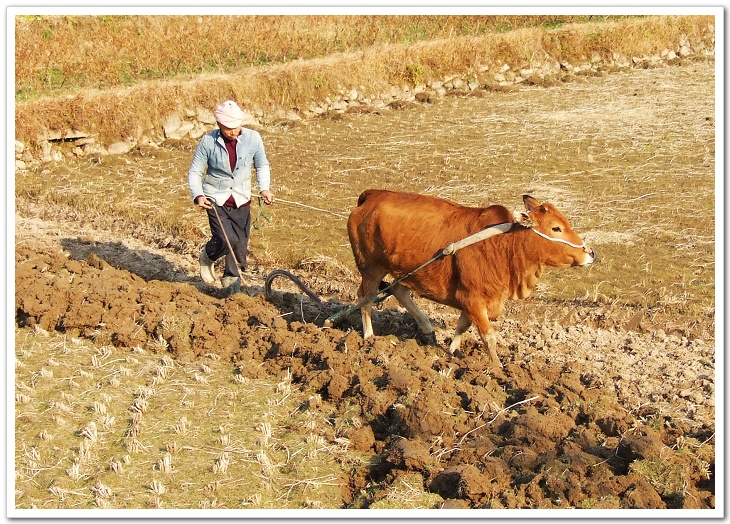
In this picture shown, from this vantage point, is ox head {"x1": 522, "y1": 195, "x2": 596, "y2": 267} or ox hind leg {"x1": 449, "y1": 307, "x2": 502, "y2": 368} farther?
ox hind leg {"x1": 449, "y1": 307, "x2": 502, "y2": 368}

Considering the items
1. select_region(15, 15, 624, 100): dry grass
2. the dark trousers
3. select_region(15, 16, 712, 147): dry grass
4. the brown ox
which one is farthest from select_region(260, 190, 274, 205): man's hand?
select_region(15, 15, 624, 100): dry grass

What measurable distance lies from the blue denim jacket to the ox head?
2.64 metres

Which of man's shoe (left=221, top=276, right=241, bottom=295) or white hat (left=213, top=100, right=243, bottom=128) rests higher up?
white hat (left=213, top=100, right=243, bottom=128)

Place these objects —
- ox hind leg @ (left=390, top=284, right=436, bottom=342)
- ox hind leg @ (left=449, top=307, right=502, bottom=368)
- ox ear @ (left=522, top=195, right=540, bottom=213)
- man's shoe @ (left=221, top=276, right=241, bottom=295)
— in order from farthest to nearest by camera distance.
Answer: man's shoe @ (left=221, top=276, right=241, bottom=295) < ox hind leg @ (left=390, top=284, right=436, bottom=342) < ox hind leg @ (left=449, top=307, right=502, bottom=368) < ox ear @ (left=522, top=195, right=540, bottom=213)

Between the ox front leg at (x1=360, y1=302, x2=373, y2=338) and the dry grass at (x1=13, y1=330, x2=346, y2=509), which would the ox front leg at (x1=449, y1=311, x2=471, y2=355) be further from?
the dry grass at (x1=13, y1=330, x2=346, y2=509)

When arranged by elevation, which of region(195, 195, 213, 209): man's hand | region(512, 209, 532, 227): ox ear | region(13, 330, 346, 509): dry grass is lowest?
region(13, 330, 346, 509): dry grass

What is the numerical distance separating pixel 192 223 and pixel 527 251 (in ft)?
18.5

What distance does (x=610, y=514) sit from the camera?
4.75 metres

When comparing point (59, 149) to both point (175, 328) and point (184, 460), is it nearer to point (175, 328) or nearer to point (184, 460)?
point (175, 328)

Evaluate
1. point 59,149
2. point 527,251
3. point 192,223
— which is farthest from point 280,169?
point 527,251

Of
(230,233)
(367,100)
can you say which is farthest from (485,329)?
(367,100)

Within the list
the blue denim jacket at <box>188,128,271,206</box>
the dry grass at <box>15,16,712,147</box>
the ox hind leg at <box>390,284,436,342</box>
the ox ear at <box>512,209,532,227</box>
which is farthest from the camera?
the dry grass at <box>15,16,712,147</box>

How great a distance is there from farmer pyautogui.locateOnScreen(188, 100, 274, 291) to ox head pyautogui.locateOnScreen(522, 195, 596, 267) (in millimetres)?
2479

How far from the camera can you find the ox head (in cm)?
649
